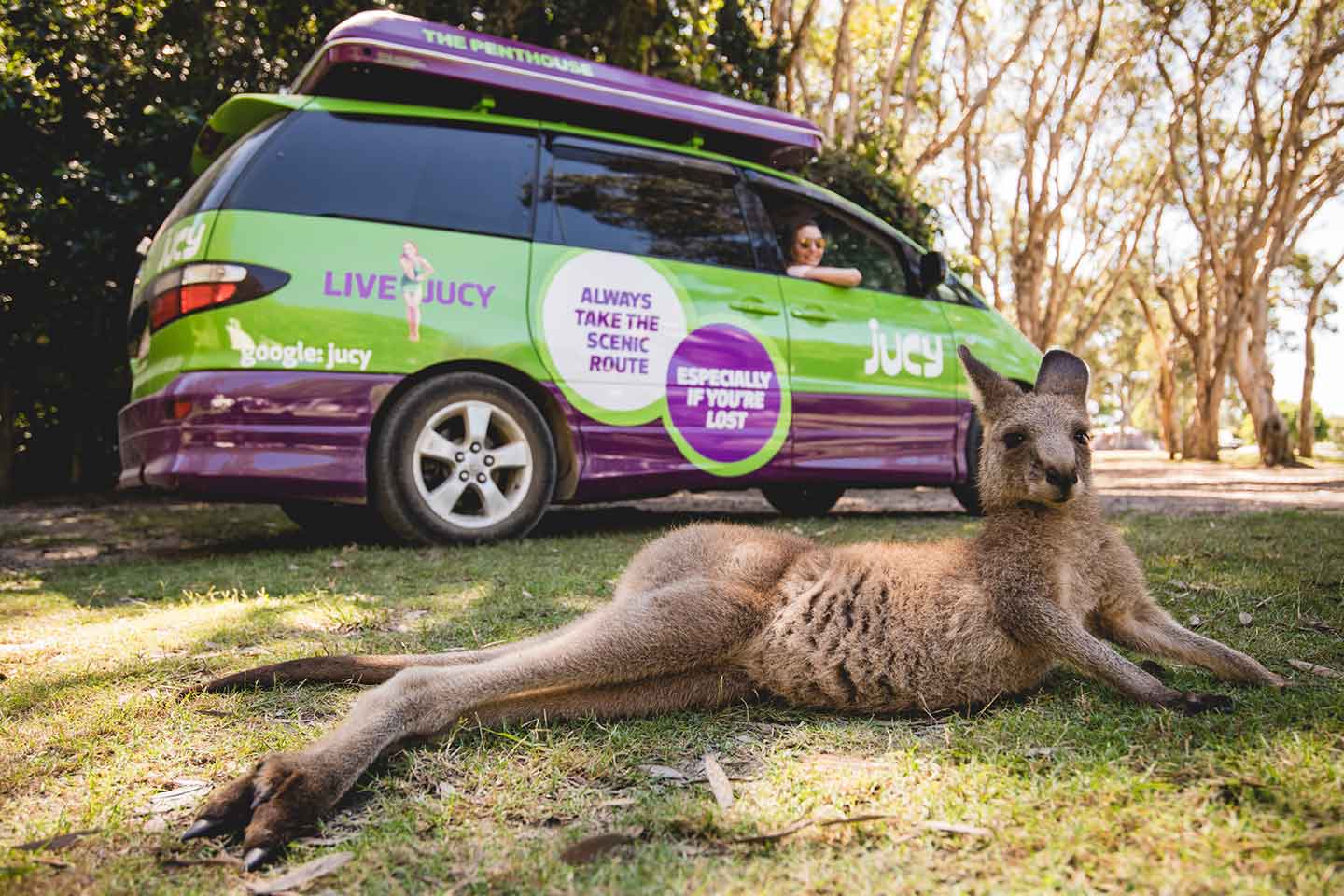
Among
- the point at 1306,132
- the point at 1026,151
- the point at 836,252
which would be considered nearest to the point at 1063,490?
the point at 836,252

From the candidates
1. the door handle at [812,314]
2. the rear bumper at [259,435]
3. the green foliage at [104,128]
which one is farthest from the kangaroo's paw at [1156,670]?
the green foliage at [104,128]

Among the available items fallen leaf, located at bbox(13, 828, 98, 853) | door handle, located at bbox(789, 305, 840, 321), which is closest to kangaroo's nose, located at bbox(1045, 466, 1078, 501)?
fallen leaf, located at bbox(13, 828, 98, 853)

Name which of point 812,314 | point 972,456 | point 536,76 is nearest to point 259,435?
point 536,76

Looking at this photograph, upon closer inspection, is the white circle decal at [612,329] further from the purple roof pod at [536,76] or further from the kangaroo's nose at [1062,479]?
the kangaroo's nose at [1062,479]

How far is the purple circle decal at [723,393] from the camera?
5629 mm

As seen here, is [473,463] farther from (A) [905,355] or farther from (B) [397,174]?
(A) [905,355]

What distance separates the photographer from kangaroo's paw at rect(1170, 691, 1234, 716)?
205cm

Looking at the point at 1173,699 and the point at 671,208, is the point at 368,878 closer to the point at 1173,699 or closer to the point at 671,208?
the point at 1173,699

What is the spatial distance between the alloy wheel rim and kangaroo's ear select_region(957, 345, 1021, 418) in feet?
9.85

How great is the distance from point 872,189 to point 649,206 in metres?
4.59

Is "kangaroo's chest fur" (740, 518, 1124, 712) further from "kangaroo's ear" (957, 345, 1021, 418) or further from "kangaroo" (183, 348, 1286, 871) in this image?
"kangaroo's ear" (957, 345, 1021, 418)

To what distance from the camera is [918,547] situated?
8.89 ft

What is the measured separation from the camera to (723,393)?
18.9 feet

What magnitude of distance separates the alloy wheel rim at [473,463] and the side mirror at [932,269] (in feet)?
10.3
